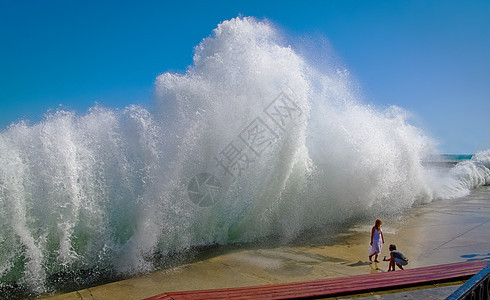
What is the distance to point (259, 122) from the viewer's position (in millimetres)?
9219

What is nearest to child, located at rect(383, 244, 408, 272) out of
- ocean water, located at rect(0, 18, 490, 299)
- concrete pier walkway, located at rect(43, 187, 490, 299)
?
concrete pier walkway, located at rect(43, 187, 490, 299)

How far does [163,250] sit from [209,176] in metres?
2.25

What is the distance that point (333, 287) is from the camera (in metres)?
4.08

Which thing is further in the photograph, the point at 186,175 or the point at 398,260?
the point at 186,175

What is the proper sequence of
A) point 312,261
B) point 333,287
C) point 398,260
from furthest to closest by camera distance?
point 312,261, point 398,260, point 333,287

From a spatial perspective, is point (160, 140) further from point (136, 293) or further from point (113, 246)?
point (136, 293)

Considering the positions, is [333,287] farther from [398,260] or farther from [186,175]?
[186,175]

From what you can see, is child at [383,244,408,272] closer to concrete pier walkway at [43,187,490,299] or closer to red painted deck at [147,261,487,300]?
concrete pier walkway at [43,187,490,299]

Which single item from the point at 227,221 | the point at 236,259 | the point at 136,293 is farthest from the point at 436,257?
the point at 136,293

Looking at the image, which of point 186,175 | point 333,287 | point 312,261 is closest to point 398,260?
point 312,261

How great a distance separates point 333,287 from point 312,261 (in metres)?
2.46

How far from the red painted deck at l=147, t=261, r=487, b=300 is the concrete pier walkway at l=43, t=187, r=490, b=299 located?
1.11 metres

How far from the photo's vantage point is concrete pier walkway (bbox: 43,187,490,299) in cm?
524

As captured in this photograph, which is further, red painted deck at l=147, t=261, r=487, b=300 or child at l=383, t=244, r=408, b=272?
child at l=383, t=244, r=408, b=272
